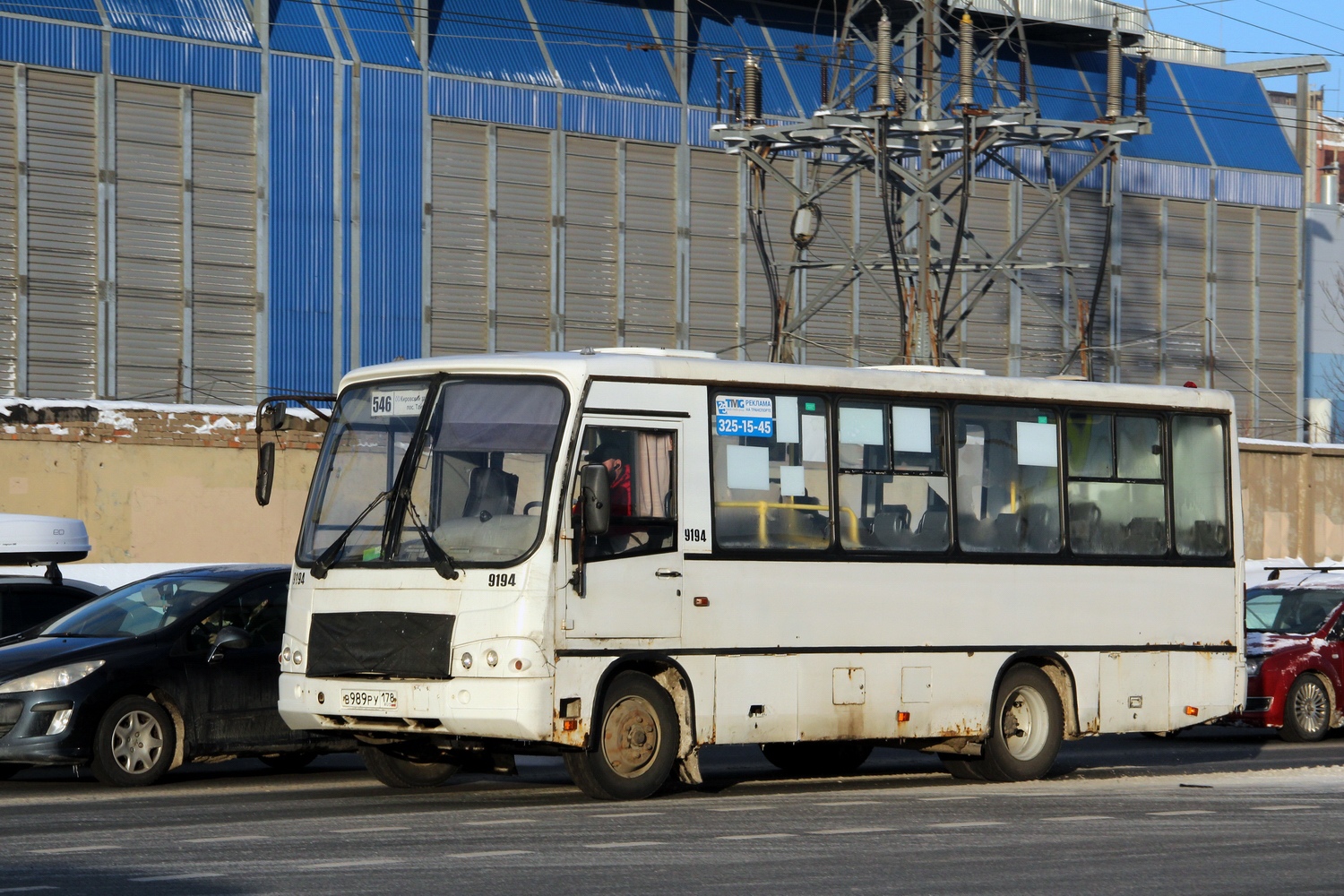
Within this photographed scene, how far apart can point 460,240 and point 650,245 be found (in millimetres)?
4726

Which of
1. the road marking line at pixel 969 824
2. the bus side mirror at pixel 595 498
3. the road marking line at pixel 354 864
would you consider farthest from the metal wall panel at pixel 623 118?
the road marking line at pixel 354 864

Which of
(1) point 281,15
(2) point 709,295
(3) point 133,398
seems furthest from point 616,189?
(3) point 133,398

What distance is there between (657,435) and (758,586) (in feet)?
4.02

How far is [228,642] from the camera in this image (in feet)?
47.4

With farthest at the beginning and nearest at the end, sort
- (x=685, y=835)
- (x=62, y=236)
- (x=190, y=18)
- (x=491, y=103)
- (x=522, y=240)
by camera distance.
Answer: (x=522, y=240) < (x=491, y=103) < (x=190, y=18) < (x=62, y=236) < (x=685, y=835)

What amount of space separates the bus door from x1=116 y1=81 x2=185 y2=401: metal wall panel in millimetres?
27825

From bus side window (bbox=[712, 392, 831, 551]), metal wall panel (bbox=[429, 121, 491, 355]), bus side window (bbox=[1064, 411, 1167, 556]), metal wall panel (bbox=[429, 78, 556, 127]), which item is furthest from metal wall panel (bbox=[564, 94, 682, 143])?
bus side window (bbox=[712, 392, 831, 551])

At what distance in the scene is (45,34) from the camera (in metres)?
38.3

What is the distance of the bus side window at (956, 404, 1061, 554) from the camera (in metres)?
14.9

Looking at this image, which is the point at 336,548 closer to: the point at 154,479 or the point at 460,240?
the point at 154,479

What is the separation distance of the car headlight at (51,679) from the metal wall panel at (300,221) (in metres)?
27.3

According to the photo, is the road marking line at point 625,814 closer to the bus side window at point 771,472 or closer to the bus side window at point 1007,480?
the bus side window at point 771,472

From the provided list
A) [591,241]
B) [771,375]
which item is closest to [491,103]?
[591,241]

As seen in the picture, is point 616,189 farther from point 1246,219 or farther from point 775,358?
point 1246,219
